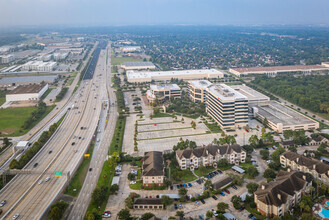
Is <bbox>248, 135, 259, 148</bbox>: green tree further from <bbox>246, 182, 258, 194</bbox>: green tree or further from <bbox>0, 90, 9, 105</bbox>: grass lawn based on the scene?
<bbox>0, 90, 9, 105</bbox>: grass lawn

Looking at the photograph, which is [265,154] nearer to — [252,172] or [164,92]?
[252,172]

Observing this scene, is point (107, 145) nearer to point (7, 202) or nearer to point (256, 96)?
point (7, 202)

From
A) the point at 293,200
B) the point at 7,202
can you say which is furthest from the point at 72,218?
the point at 293,200

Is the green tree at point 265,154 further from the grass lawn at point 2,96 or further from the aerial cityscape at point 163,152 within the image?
the grass lawn at point 2,96

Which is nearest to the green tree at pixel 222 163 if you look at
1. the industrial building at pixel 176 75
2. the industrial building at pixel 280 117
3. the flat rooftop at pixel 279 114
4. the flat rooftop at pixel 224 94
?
the flat rooftop at pixel 224 94

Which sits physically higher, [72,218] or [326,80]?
[326,80]

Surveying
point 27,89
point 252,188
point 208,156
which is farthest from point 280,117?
point 27,89

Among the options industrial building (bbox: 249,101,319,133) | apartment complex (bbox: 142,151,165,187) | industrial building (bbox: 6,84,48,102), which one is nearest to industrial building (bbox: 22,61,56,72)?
industrial building (bbox: 6,84,48,102)
